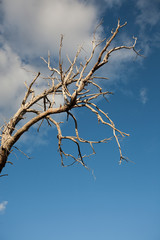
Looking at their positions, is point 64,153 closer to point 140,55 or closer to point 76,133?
point 76,133

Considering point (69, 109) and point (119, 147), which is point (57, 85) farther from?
point (119, 147)

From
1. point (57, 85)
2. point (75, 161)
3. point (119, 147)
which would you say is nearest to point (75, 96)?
point (119, 147)

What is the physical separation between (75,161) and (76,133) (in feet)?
2.16

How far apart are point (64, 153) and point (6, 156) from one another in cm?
128

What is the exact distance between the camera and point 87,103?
14.1ft

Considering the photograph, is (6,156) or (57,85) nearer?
(6,156)

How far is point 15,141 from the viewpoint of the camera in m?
4.38

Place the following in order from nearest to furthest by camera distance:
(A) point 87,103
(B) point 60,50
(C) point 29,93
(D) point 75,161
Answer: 1. (B) point 60,50
2. (A) point 87,103
3. (D) point 75,161
4. (C) point 29,93

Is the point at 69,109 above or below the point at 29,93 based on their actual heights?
below

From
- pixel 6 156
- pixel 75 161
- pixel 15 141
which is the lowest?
pixel 6 156

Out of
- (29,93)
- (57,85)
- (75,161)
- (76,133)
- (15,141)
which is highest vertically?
(57,85)

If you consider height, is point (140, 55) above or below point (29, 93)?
above

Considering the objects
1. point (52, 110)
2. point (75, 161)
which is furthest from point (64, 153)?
point (52, 110)

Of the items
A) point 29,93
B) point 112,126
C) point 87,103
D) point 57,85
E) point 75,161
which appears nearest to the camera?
point 112,126
